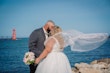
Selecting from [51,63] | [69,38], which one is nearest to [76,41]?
[69,38]

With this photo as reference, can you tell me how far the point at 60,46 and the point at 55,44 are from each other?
0.25ft

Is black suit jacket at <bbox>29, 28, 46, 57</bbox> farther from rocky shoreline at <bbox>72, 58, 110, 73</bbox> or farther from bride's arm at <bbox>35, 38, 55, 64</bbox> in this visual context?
rocky shoreline at <bbox>72, 58, 110, 73</bbox>

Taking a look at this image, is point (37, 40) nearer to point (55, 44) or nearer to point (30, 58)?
point (30, 58)

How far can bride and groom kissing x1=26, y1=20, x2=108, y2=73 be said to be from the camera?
12.9 ft

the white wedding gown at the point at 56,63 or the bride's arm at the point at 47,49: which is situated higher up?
the bride's arm at the point at 47,49

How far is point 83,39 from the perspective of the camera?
14.0 feet

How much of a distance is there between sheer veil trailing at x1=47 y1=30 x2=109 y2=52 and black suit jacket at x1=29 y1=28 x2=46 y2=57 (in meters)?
0.40

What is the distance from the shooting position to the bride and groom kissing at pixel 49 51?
12.9ft

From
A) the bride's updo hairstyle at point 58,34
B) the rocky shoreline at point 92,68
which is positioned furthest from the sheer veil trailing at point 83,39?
the rocky shoreline at point 92,68

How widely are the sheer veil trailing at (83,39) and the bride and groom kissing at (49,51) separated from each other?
0.63 feet

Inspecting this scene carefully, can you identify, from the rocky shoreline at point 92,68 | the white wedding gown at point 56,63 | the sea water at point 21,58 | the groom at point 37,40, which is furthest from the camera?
the sea water at point 21,58

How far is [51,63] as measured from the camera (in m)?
4.07

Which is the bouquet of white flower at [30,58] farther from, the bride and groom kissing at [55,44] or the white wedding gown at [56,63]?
→ the white wedding gown at [56,63]

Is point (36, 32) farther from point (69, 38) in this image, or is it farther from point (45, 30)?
point (69, 38)
